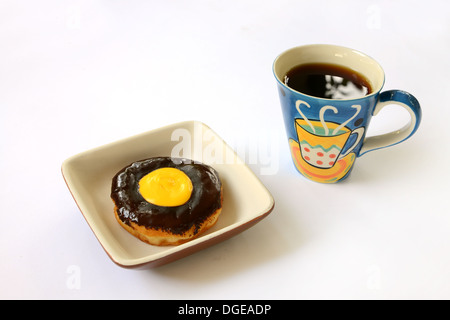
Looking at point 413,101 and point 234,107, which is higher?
point 413,101

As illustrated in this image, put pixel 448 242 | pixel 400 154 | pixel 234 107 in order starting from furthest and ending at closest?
pixel 234 107
pixel 400 154
pixel 448 242

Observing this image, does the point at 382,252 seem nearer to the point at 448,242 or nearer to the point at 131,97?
the point at 448,242

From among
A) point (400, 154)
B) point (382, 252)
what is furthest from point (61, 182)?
point (400, 154)

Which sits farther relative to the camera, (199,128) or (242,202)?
(199,128)

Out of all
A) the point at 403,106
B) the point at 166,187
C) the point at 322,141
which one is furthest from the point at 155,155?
the point at 403,106

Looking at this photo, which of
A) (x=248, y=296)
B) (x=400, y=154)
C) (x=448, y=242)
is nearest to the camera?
(x=248, y=296)

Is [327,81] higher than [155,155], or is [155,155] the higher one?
[327,81]

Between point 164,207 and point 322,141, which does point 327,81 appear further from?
point 164,207
